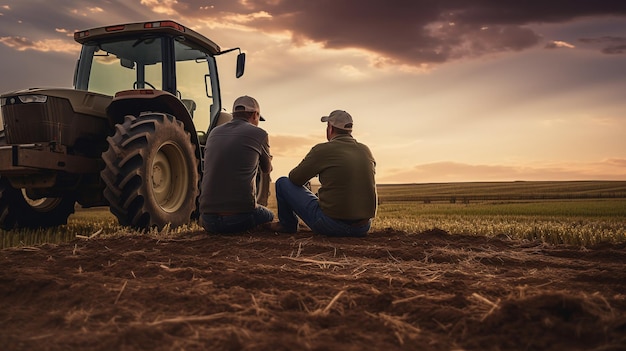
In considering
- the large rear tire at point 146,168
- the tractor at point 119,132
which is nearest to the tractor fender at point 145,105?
the tractor at point 119,132

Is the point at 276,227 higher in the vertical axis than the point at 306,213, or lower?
lower

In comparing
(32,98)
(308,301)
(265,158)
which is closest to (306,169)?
(265,158)

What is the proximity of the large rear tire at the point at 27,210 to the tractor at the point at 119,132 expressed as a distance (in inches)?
0.6

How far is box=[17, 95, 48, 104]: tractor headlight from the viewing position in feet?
21.6

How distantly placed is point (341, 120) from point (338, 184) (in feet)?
2.29

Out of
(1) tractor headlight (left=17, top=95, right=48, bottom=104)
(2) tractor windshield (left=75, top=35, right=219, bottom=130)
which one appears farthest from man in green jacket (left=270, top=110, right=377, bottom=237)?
(1) tractor headlight (left=17, top=95, right=48, bottom=104)

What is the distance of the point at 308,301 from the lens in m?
2.74

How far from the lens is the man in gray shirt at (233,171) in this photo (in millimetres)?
5797

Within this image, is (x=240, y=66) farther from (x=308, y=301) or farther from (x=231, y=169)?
(x=308, y=301)

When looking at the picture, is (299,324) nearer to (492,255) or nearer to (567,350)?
(567,350)

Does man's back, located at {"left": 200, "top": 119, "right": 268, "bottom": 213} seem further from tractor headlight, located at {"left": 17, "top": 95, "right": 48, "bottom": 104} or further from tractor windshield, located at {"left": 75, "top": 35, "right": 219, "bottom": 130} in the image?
tractor headlight, located at {"left": 17, "top": 95, "right": 48, "bottom": 104}

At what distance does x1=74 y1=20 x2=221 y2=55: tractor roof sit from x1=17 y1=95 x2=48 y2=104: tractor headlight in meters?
1.33

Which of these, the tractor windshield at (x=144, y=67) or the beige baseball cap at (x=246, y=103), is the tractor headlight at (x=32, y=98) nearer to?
the tractor windshield at (x=144, y=67)

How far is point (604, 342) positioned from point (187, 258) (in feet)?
9.74
